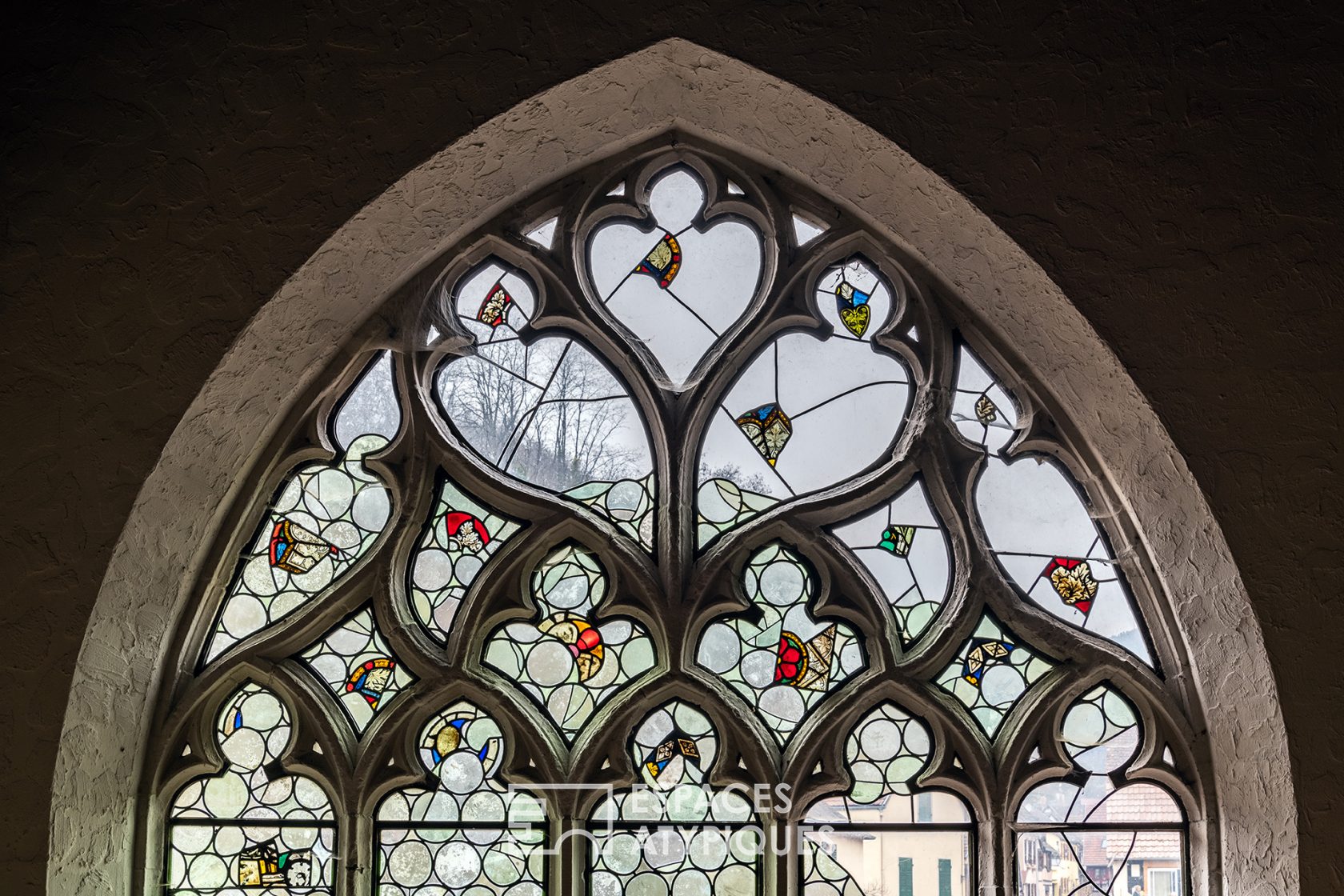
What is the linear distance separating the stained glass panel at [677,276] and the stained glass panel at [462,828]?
1.07 m

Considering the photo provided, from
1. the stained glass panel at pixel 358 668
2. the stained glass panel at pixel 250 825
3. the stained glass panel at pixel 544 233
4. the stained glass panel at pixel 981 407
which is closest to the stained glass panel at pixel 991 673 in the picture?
the stained glass panel at pixel 981 407

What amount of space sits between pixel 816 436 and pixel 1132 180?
96cm

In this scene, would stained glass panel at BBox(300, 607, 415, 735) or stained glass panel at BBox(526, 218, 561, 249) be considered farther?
stained glass panel at BBox(526, 218, 561, 249)

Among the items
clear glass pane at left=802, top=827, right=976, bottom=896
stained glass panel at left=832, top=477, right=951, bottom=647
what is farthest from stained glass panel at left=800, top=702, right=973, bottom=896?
stained glass panel at left=832, top=477, right=951, bottom=647

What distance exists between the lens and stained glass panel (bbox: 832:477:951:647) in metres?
2.96

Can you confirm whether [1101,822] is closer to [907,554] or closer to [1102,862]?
[1102,862]

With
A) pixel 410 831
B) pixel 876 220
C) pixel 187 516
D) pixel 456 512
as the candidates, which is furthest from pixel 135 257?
pixel 876 220

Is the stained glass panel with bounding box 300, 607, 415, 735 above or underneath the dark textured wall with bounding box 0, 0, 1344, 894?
underneath

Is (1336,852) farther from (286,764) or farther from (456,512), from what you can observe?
(286,764)

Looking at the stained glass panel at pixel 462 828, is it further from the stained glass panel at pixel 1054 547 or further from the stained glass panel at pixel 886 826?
the stained glass panel at pixel 1054 547

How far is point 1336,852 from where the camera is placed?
2.41 metres

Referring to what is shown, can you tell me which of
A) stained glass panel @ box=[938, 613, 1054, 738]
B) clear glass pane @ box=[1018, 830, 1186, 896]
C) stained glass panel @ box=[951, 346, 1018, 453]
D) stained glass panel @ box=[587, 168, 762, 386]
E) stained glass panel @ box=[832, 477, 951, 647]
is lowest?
clear glass pane @ box=[1018, 830, 1186, 896]

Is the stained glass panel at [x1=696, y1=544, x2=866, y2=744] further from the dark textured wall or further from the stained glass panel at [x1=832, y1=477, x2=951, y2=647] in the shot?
the dark textured wall

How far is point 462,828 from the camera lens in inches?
112
